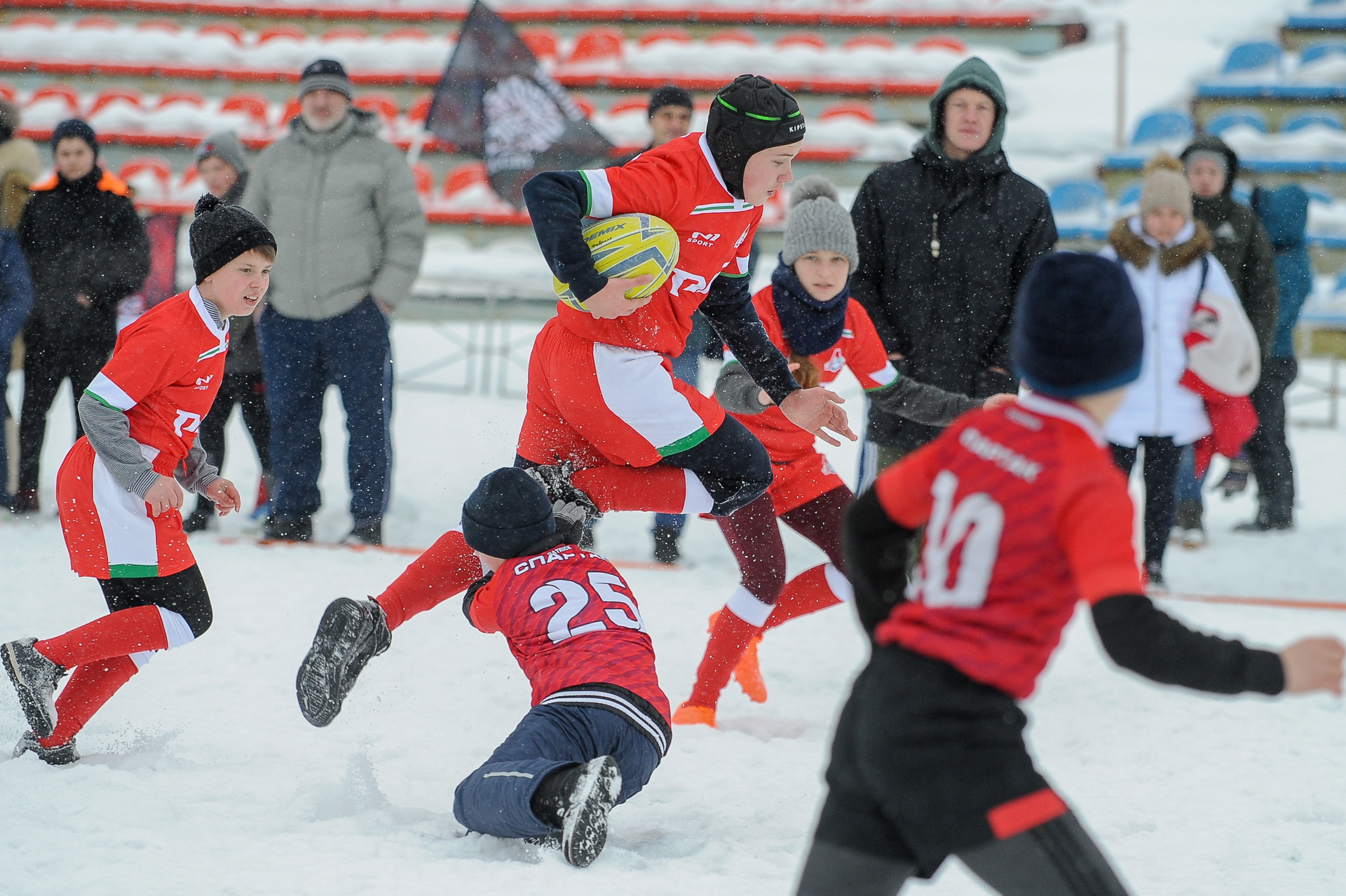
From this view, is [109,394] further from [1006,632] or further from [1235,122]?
[1235,122]

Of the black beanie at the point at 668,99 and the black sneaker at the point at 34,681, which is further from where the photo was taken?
the black beanie at the point at 668,99

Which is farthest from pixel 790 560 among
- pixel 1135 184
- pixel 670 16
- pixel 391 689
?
pixel 670 16

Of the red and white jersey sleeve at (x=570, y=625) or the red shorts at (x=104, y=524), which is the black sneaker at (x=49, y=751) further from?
the red and white jersey sleeve at (x=570, y=625)

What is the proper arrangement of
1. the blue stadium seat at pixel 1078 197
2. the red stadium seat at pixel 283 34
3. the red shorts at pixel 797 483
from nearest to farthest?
the red shorts at pixel 797 483 < the blue stadium seat at pixel 1078 197 < the red stadium seat at pixel 283 34

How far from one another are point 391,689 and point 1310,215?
9573 millimetres

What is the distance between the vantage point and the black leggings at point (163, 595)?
3.25 metres

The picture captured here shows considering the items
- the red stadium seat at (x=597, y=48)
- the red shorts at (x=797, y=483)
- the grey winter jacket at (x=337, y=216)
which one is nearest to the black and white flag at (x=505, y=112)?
the grey winter jacket at (x=337, y=216)

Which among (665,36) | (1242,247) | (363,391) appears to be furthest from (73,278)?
(665,36)

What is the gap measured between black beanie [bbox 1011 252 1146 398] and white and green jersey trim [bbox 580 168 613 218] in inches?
56.7

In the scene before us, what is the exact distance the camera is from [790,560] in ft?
21.6

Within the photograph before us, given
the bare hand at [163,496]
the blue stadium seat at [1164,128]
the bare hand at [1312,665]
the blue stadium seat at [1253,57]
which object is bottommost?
the bare hand at [163,496]

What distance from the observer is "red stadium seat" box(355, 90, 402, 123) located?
12.9 meters

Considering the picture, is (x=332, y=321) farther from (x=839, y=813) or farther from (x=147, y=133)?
(x=147, y=133)

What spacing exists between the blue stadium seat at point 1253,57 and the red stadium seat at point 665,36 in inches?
215
